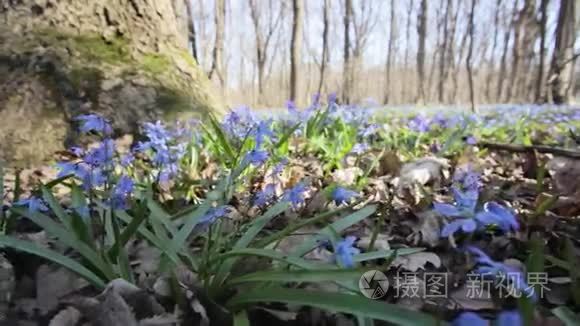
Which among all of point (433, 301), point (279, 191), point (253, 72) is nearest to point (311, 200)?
point (279, 191)

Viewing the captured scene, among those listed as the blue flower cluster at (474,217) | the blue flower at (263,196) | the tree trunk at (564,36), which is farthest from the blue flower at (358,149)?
the tree trunk at (564,36)

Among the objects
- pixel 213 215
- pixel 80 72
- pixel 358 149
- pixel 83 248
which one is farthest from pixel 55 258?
pixel 80 72


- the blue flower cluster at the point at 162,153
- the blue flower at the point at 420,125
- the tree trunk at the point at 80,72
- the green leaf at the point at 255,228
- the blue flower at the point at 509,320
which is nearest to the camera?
the blue flower at the point at 509,320

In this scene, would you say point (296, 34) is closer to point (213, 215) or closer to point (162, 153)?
point (162, 153)

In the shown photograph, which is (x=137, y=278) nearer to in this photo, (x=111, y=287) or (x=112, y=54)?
(x=111, y=287)

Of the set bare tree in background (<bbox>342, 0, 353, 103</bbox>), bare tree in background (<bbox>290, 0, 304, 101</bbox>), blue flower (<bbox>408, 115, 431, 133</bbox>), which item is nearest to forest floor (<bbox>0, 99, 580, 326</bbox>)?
blue flower (<bbox>408, 115, 431, 133</bbox>)

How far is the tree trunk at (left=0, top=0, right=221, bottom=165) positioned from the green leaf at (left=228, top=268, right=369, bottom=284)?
1.64 metres

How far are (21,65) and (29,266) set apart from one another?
152cm

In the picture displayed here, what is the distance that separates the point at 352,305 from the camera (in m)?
0.61

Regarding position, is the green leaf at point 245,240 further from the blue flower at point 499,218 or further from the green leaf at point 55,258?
the blue flower at point 499,218

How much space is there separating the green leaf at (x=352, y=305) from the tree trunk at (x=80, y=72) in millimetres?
1721

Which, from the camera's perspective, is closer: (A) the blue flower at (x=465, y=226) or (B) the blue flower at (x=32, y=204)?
(A) the blue flower at (x=465, y=226)

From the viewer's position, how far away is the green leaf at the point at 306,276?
25.7 inches

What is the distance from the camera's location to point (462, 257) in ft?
3.31
